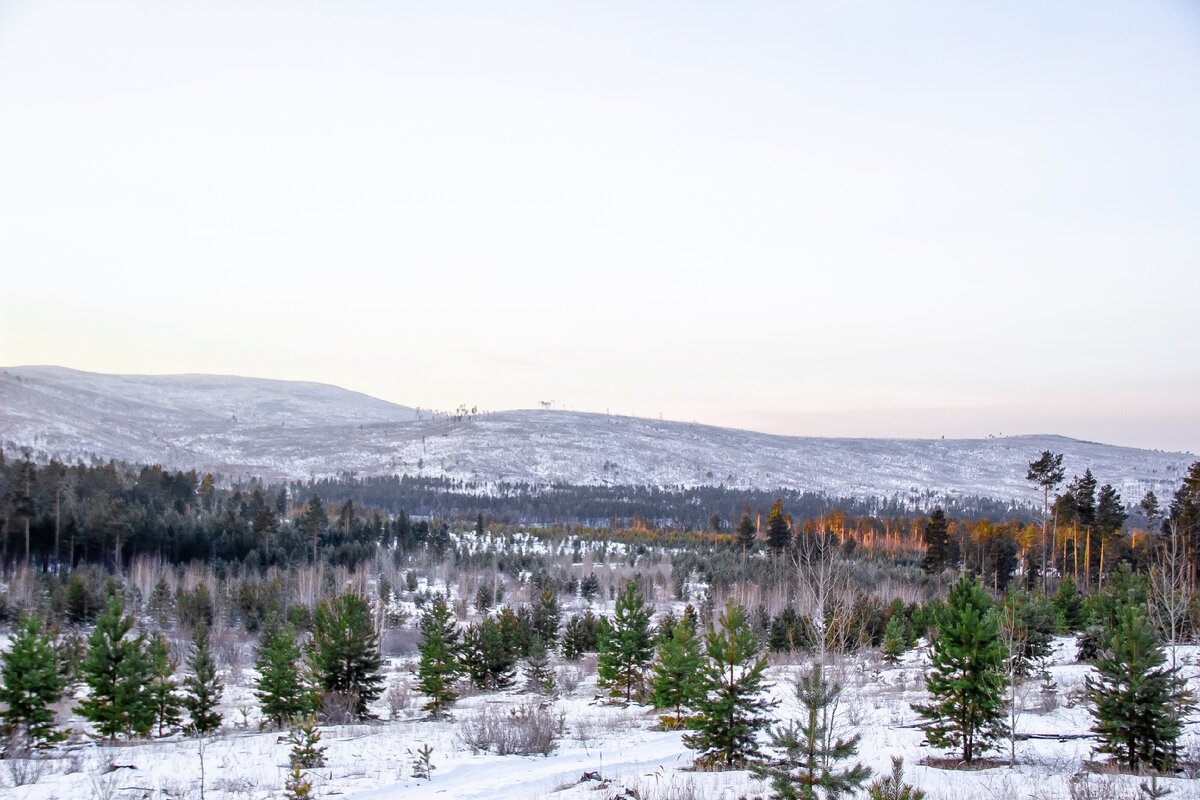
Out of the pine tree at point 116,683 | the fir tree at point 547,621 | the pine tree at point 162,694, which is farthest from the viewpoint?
the fir tree at point 547,621

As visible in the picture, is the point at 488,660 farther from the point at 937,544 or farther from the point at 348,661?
the point at 937,544

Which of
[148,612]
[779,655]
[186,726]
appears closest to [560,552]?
[148,612]

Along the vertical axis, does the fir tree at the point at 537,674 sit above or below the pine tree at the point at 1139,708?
below

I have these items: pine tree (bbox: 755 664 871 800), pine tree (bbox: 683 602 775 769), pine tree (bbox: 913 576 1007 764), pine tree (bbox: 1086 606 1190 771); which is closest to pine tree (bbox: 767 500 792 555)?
pine tree (bbox: 913 576 1007 764)

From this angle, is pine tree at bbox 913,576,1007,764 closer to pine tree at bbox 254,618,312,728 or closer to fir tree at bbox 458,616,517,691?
pine tree at bbox 254,618,312,728

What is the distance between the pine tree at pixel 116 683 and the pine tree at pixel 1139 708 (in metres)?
30.4

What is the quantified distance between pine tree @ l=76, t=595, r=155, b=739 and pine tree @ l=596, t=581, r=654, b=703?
1921cm

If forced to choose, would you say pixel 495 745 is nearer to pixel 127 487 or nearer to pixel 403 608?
pixel 403 608

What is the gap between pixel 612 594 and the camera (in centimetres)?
10119

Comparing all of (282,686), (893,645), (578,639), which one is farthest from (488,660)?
(893,645)

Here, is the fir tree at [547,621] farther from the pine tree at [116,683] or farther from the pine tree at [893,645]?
the pine tree at [116,683]

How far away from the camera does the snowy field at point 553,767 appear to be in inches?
627

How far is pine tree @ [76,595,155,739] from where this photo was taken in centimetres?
3055

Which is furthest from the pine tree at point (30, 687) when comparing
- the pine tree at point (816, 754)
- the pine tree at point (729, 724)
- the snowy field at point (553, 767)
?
the pine tree at point (816, 754)
